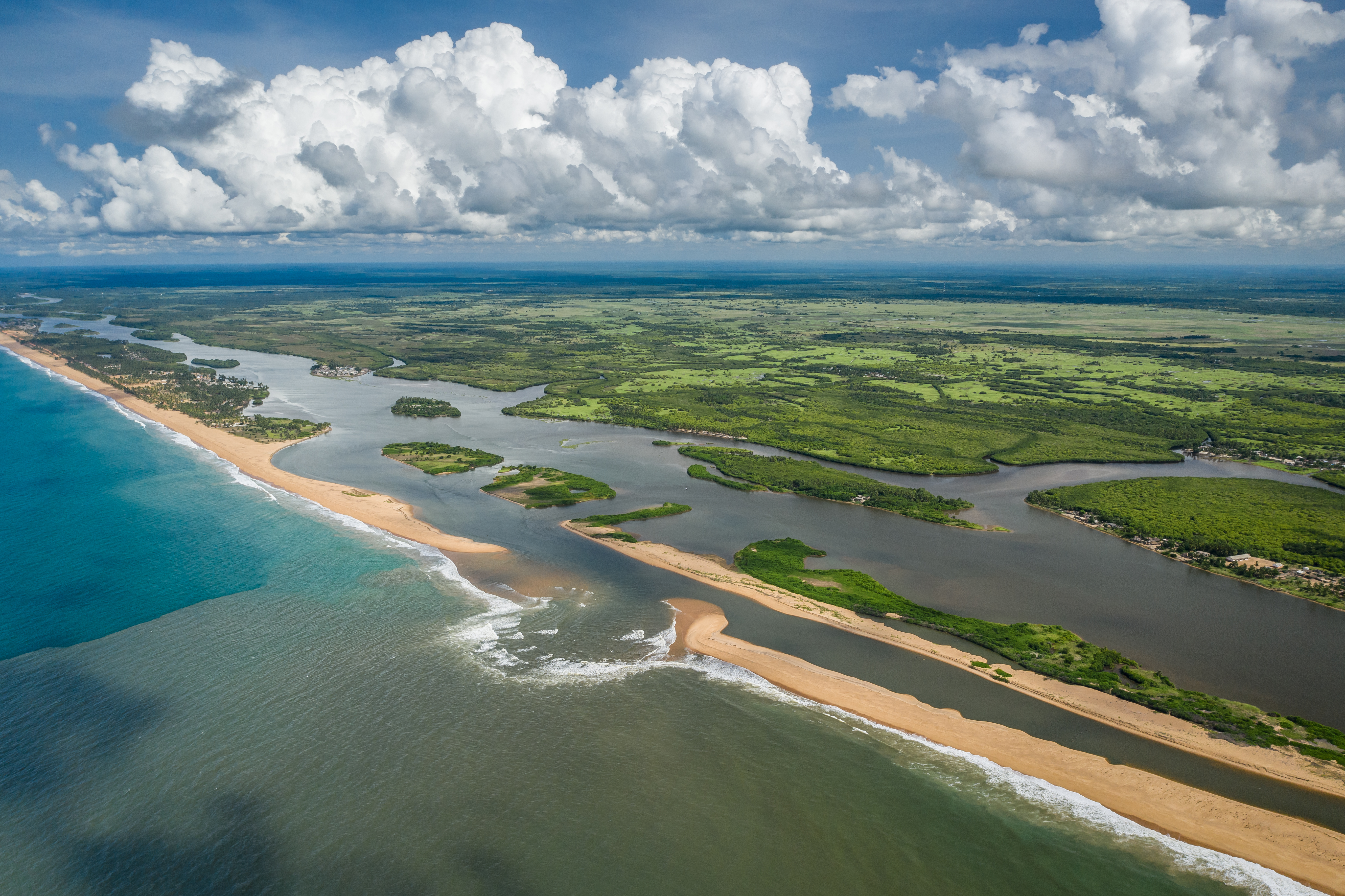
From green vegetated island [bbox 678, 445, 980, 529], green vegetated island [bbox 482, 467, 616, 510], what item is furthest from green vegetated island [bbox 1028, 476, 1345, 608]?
green vegetated island [bbox 482, 467, 616, 510]

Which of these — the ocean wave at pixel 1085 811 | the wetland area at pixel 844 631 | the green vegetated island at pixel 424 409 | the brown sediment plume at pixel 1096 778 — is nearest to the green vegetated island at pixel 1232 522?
the wetland area at pixel 844 631

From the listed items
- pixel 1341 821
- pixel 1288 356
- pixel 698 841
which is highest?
pixel 1288 356

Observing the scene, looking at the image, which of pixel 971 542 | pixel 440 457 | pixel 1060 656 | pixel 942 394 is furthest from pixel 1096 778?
pixel 942 394

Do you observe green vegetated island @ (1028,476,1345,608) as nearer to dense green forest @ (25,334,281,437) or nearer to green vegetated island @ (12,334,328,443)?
green vegetated island @ (12,334,328,443)

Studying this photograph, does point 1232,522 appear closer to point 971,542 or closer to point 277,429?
point 971,542

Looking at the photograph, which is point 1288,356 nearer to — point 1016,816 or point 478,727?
point 1016,816

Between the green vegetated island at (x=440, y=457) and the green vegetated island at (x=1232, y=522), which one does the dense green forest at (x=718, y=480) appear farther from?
the green vegetated island at (x=1232, y=522)

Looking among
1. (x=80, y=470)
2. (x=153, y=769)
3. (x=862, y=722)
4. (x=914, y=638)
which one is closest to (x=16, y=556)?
(x=80, y=470)
